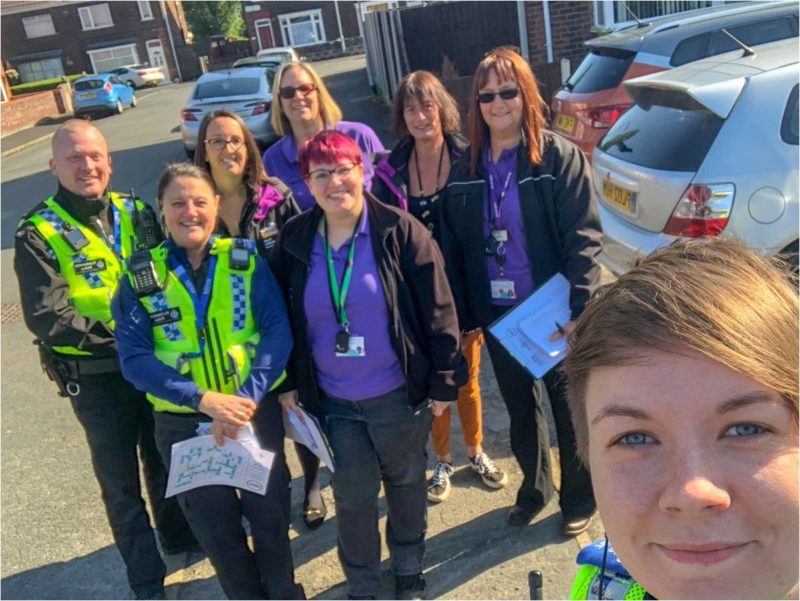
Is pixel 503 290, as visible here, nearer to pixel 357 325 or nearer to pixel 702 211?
pixel 357 325

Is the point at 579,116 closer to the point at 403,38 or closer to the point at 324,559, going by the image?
the point at 324,559

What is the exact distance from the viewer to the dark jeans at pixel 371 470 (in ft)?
8.68

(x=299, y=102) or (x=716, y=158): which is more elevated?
(x=299, y=102)

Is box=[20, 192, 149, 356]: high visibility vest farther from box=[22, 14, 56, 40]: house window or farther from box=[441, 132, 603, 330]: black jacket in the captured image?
box=[22, 14, 56, 40]: house window

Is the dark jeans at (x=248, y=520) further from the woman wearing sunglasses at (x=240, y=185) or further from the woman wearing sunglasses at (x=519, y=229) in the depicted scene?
the woman wearing sunglasses at (x=519, y=229)

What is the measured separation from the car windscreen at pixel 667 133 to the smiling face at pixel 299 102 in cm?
188

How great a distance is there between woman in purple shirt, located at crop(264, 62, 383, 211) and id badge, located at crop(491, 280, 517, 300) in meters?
0.97

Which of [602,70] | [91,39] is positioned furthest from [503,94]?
[91,39]

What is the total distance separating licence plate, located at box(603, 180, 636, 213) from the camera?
156 inches

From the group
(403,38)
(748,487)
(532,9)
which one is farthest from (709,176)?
(403,38)

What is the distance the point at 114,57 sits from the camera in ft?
141

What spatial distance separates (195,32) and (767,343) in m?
49.2

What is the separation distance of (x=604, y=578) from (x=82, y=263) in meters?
2.30

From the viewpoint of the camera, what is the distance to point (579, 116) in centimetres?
652
